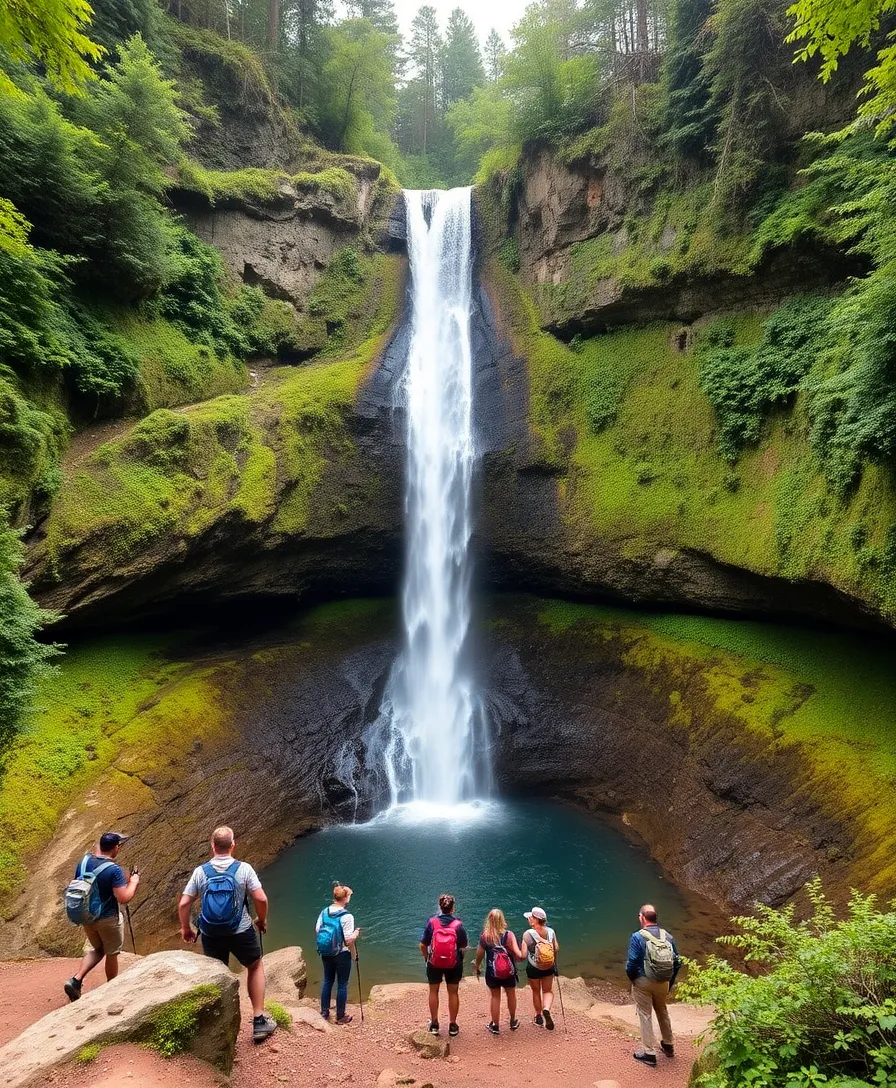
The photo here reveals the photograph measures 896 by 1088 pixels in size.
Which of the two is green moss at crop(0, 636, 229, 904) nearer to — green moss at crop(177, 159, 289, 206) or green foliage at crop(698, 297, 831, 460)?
green moss at crop(177, 159, 289, 206)

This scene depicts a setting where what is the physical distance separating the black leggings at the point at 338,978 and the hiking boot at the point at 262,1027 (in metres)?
1.36

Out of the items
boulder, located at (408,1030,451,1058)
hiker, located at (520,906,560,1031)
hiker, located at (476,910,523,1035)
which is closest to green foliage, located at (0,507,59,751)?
boulder, located at (408,1030,451,1058)

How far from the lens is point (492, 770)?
1722 cm

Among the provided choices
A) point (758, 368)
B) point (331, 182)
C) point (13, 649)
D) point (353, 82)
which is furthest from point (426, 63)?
point (13, 649)

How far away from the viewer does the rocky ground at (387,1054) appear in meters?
4.12

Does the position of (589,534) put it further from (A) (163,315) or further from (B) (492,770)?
(A) (163,315)

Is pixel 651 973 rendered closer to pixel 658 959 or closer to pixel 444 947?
pixel 658 959

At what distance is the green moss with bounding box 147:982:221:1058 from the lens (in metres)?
4.20

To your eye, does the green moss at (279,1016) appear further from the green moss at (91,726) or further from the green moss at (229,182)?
the green moss at (229,182)

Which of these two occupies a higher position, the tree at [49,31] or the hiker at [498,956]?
the tree at [49,31]

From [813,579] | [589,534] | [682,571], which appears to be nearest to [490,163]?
[589,534]

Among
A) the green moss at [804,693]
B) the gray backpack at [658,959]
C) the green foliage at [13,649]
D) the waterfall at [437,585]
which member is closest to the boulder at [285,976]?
the gray backpack at [658,959]

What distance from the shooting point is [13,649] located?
8.37 metres

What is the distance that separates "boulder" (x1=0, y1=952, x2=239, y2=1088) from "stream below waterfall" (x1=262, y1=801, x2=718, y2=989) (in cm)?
580
